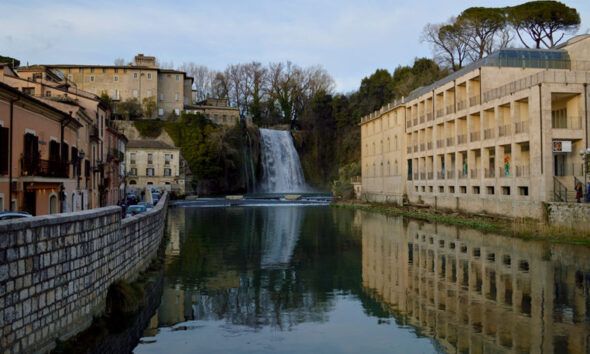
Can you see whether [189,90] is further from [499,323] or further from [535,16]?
[499,323]

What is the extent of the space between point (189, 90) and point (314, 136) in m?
→ 24.0

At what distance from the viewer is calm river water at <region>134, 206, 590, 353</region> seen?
34.3ft

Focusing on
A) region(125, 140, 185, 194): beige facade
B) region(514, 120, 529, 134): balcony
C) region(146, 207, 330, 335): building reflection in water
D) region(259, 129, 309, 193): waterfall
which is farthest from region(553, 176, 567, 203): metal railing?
region(259, 129, 309, 193): waterfall

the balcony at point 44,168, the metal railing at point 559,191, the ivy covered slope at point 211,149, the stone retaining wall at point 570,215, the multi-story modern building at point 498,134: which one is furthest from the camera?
the ivy covered slope at point 211,149

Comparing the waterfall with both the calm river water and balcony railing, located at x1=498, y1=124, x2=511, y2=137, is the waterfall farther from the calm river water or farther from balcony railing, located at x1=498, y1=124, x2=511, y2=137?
the calm river water

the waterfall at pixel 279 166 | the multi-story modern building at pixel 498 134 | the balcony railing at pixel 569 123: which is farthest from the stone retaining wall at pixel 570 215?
the waterfall at pixel 279 166

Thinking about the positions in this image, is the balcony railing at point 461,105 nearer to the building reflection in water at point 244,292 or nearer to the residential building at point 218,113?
the building reflection in water at point 244,292

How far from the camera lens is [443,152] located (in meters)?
41.9

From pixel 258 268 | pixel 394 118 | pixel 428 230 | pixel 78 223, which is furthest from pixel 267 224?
pixel 78 223

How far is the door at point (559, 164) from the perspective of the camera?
30.4 meters

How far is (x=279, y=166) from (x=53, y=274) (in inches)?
2937

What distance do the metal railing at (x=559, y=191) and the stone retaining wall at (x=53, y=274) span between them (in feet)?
76.2

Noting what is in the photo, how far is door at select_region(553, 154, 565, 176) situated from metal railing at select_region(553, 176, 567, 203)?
2.60 m

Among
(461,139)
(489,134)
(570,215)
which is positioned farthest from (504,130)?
(570,215)
